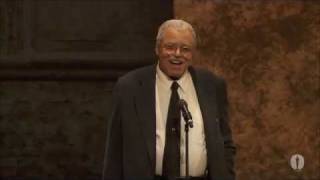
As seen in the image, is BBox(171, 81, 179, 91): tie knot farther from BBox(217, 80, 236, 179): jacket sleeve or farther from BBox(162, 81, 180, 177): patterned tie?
BBox(217, 80, 236, 179): jacket sleeve

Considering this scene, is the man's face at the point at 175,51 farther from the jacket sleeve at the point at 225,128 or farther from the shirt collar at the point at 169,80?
the jacket sleeve at the point at 225,128

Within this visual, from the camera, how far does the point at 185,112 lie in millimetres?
3602

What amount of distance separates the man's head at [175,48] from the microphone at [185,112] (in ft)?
0.52

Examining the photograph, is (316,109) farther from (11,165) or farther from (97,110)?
(11,165)

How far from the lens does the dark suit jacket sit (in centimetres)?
372

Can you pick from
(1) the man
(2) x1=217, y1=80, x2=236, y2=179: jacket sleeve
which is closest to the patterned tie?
(1) the man

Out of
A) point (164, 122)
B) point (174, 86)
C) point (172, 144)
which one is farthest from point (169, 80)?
point (172, 144)

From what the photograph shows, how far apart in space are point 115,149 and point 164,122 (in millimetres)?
257

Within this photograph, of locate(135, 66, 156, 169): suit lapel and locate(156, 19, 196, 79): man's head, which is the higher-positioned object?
locate(156, 19, 196, 79): man's head

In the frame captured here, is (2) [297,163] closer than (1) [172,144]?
No

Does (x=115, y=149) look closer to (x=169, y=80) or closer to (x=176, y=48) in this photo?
(x=169, y=80)

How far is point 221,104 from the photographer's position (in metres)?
3.95

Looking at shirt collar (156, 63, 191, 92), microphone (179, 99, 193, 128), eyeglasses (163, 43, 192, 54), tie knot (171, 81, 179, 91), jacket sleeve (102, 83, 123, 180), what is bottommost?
jacket sleeve (102, 83, 123, 180)

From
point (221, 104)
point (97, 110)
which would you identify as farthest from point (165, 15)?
point (221, 104)
